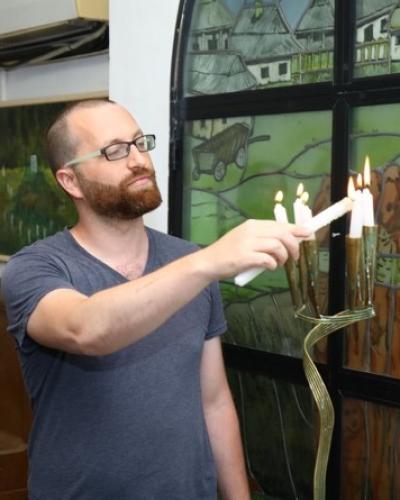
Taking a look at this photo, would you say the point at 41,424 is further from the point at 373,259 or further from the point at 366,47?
the point at 366,47

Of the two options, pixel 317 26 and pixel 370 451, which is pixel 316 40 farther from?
pixel 370 451

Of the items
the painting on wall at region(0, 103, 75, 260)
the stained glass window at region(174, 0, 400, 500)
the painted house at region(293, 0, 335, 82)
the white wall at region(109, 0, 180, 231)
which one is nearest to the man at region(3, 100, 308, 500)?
the stained glass window at region(174, 0, 400, 500)

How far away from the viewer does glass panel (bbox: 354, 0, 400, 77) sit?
6.16 ft

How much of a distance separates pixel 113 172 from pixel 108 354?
40cm

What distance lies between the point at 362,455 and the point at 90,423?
29.5 inches

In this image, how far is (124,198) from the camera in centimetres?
167

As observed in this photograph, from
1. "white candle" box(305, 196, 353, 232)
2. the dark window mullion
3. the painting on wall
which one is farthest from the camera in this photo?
the painting on wall

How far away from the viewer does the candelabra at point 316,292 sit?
47.9 inches

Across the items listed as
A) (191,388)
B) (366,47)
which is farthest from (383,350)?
(366,47)

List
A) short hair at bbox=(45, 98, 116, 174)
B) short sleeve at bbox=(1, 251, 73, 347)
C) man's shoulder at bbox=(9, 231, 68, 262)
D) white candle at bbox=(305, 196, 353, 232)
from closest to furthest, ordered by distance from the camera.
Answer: white candle at bbox=(305, 196, 353, 232)
short sleeve at bbox=(1, 251, 73, 347)
man's shoulder at bbox=(9, 231, 68, 262)
short hair at bbox=(45, 98, 116, 174)

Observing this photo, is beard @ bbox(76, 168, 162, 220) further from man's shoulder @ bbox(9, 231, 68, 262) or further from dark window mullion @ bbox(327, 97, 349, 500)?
dark window mullion @ bbox(327, 97, 349, 500)

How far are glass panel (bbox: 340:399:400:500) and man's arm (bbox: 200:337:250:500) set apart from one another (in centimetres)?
31

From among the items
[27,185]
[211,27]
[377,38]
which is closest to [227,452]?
[377,38]

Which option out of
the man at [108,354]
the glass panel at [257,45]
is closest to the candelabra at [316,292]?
the man at [108,354]
